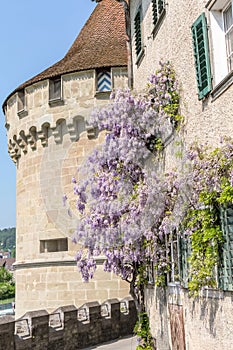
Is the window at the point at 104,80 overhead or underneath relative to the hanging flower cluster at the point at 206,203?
overhead

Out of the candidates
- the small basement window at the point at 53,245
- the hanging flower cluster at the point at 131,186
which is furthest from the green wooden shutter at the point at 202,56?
the small basement window at the point at 53,245

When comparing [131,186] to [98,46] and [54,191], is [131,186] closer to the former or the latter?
[54,191]

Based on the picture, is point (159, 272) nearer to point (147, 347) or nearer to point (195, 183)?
point (147, 347)

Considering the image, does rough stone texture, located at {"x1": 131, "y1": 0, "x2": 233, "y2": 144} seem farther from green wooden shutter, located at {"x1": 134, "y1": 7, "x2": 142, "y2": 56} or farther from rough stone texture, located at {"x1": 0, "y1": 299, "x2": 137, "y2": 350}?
rough stone texture, located at {"x1": 0, "y1": 299, "x2": 137, "y2": 350}

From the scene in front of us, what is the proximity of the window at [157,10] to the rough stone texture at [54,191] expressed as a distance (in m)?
5.62

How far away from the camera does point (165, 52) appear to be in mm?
6898

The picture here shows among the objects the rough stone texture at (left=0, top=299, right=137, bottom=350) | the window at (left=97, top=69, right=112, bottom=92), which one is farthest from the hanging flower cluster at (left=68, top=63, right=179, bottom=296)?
the window at (left=97, top=69, right=112, bottom=92)

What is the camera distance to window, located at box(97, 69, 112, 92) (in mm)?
13539

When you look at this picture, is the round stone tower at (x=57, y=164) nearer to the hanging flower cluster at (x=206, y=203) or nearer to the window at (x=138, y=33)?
the window at (x=138, y=33)

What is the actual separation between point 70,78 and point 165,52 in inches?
281

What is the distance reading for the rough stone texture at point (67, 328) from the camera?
28.9ft

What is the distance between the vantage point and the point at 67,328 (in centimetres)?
996

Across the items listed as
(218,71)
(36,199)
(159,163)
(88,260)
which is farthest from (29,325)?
(218,71)

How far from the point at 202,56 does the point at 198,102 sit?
555 mm
